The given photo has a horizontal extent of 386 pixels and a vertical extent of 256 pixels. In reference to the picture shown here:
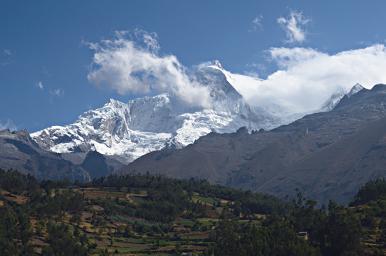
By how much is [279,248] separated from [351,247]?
20.3 metres

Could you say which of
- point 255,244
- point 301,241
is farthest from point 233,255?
point 301,241

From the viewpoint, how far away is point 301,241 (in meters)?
200

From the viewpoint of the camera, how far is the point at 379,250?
194 m

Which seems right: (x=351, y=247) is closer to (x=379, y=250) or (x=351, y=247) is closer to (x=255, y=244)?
(x=379, y=250)

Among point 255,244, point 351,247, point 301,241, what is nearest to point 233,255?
point 255,244

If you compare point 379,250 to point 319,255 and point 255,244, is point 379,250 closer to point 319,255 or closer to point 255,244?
point 319,255

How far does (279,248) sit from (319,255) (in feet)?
36.3

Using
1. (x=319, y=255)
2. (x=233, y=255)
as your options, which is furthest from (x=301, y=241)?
(x=233, y=255)

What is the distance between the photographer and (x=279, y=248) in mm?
196250

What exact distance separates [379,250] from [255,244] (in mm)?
33815

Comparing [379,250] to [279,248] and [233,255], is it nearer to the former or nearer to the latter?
[279,248]

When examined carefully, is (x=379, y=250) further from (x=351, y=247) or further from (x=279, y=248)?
(x=279, y=248)

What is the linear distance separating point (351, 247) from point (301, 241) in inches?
545

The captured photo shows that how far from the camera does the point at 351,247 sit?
198 m
